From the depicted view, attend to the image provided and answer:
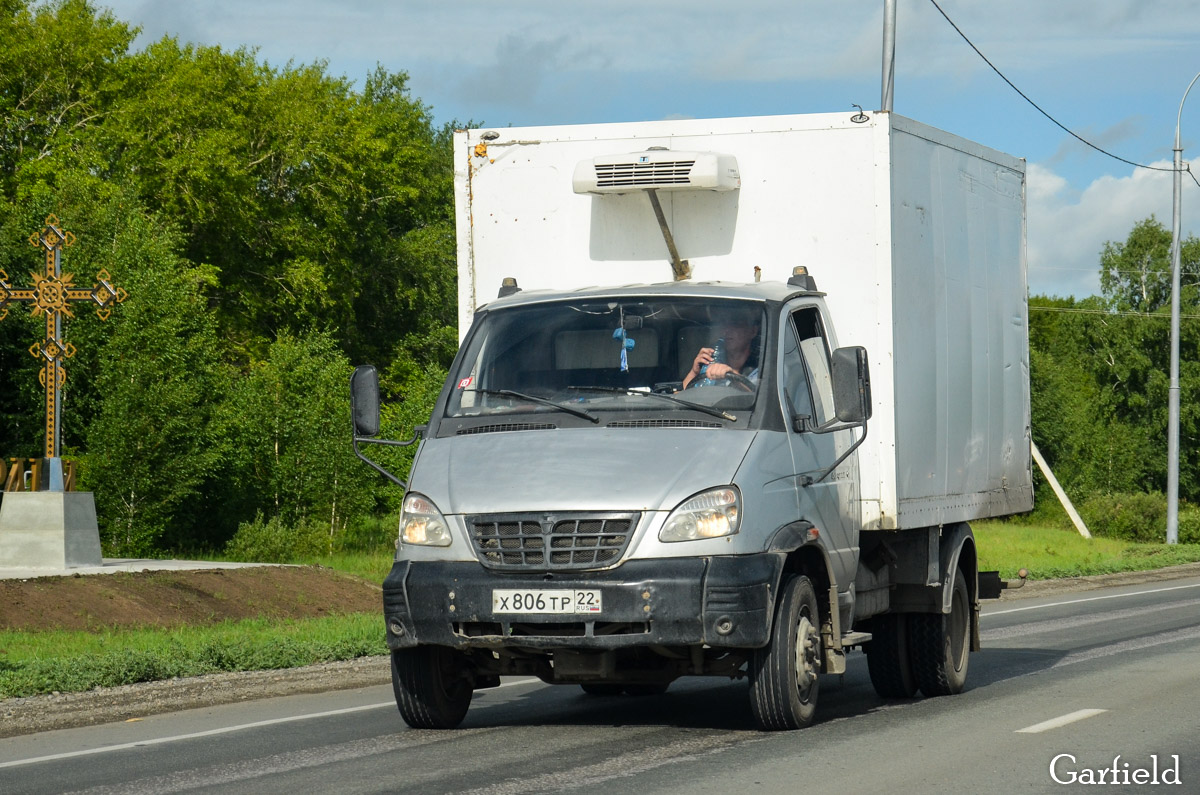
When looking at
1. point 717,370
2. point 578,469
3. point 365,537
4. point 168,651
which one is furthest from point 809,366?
point 365,537

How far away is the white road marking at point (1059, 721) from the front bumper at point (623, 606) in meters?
1.90

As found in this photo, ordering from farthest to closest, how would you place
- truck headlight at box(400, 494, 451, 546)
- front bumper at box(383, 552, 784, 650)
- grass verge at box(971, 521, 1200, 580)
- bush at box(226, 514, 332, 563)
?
grass verge at box(971, 521, 1200, 580) → bush at box(226, 514, 332, 563) → truck headlight at box(400, 494, 451, 546) → front bumper at box(383, 552, 784, 650)

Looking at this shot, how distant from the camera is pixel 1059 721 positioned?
9258mm

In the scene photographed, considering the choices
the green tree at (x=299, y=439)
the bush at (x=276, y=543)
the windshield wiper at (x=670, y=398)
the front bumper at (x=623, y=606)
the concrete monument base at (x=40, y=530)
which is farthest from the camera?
the green tree at (x=299, y=439)


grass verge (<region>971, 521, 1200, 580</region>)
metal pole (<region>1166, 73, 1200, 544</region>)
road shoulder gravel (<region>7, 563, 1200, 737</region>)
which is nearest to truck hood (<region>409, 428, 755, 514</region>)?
road shoulder gravel (<region>7, 563, 1200, 737</region>)

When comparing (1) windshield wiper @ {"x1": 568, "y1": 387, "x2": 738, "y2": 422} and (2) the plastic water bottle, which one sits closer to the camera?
(1) windshield wiper @ {"x1": 568, "y1": 387, "x2": 738, "y2": 422}

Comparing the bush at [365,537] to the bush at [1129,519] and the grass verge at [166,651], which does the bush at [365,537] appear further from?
the bush at [1129,519]

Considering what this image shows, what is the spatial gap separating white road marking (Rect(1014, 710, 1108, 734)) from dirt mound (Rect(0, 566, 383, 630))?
10.9 metres

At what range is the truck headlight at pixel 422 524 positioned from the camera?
318 inches

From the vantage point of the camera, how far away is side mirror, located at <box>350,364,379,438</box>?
8820mm

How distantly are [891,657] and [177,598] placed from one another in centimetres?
1079

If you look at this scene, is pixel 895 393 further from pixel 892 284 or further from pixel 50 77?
pixel 50 77

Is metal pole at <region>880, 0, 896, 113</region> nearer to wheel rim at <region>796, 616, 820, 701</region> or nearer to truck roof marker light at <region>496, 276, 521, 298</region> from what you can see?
truck roof marker light at <region>496, 276, 521, 298</region>

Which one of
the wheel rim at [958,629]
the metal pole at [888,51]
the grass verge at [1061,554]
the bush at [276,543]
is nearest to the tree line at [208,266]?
the bush at [276,543]
